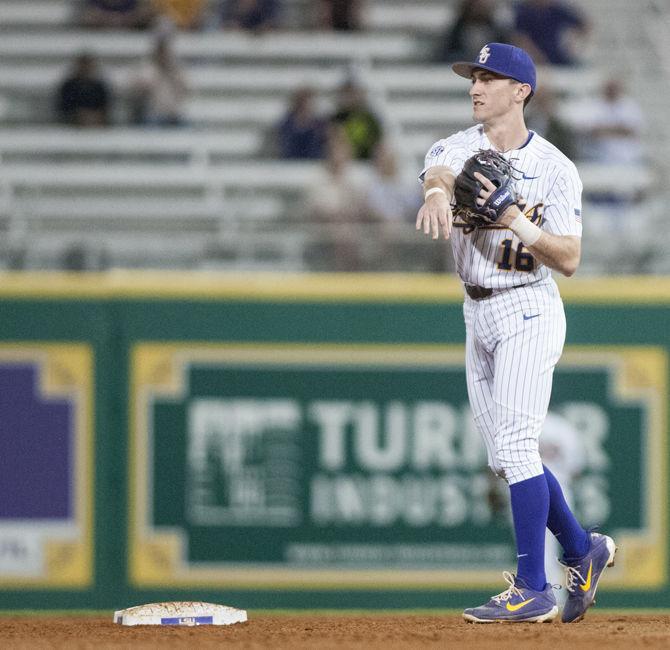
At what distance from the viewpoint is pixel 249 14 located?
10.9 meters

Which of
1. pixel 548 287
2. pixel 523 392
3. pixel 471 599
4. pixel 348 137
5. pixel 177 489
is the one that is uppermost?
pixel 348 137

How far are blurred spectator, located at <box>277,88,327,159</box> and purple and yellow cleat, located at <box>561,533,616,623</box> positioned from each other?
4.73 metres

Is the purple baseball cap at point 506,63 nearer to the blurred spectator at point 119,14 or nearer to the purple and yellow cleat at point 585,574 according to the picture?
the purple and yellow cleat at point 585,574

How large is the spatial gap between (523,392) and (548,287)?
410 millimetres

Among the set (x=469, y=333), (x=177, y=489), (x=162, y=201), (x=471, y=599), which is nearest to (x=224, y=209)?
(x=162, y=201)

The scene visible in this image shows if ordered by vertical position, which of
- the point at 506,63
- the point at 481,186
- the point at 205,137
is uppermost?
the point at 205,137

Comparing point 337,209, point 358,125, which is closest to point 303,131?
point 358,125

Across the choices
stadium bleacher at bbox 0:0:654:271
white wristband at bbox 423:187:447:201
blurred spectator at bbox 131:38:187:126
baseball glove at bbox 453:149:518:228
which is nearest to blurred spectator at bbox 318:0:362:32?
stadium bleacher at bbox 0:0:654:271

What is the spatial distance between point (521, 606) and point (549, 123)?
4889mm

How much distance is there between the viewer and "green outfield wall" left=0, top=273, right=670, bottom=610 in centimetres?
786

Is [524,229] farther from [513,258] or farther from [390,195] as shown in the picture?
[390,195]

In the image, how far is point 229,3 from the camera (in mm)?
10906

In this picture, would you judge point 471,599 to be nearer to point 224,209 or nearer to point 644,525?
point 644,525

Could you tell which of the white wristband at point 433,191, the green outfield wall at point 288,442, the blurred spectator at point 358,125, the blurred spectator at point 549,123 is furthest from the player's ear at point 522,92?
the blurred spectator at point 358,125
